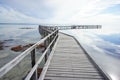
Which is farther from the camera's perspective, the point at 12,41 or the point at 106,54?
the point at 12,41

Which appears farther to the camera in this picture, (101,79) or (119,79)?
(119,79)

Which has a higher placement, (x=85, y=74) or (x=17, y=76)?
(x=85, y=74)

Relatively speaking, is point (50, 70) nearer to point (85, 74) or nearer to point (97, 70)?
point (85, 74)

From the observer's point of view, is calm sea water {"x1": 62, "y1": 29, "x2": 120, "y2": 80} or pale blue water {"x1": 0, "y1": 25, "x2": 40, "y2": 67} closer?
calm sea water {"x1": 62, "y1": 29, "x2": 120, "y2": 80}

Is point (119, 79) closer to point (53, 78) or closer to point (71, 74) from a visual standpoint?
point (71, 74)

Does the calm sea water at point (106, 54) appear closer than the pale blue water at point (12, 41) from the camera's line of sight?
Yes

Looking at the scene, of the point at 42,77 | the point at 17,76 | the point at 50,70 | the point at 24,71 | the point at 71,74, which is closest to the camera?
the point at 42,77

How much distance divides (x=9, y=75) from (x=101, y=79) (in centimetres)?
649

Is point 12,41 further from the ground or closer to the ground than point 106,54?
further from the ground

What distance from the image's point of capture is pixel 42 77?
14.7 ft

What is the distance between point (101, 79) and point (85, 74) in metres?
0.59

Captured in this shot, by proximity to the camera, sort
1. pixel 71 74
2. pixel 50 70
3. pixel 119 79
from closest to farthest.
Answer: pixel 71 74
pixel 50 70
pixel 119 79

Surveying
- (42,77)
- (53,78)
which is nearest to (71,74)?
(53,78)

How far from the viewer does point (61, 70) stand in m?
5.29
